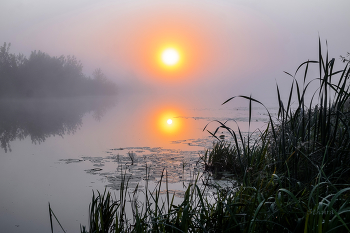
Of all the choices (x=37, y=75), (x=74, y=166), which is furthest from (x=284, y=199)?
(x=37, y=75)

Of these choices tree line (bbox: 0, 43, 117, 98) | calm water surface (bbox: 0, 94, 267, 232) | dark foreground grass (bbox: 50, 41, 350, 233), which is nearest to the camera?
dark foreground grass (bbox: 50, 41, 350, 233)

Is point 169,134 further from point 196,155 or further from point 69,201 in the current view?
point 69,201

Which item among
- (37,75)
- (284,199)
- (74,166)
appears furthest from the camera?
(37,75)

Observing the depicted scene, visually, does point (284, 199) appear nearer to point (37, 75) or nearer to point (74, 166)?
point (74, 166)

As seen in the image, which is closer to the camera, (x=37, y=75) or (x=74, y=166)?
(x=74, y=166)

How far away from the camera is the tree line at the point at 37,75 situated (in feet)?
135

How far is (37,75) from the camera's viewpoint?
144 ft

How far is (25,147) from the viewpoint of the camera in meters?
8.25

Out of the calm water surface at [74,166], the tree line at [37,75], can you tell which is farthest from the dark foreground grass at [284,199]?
the tree line at [37,75]

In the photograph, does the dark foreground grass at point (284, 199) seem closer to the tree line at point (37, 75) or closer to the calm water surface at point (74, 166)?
the calm water surface at point (74, 166)

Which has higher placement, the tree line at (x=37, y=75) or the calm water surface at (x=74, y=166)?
the tree line at (x=37, y=75)

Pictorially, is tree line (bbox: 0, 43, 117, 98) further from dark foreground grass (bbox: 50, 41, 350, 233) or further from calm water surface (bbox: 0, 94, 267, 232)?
dark foreground grass (bbox: 50, 41, 350, 233)

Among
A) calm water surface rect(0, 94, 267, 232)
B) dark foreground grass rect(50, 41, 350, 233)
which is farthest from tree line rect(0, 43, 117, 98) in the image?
dark foreground grass rect(50, 41, 350, 233)

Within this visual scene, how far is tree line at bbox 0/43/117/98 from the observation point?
4103cm
